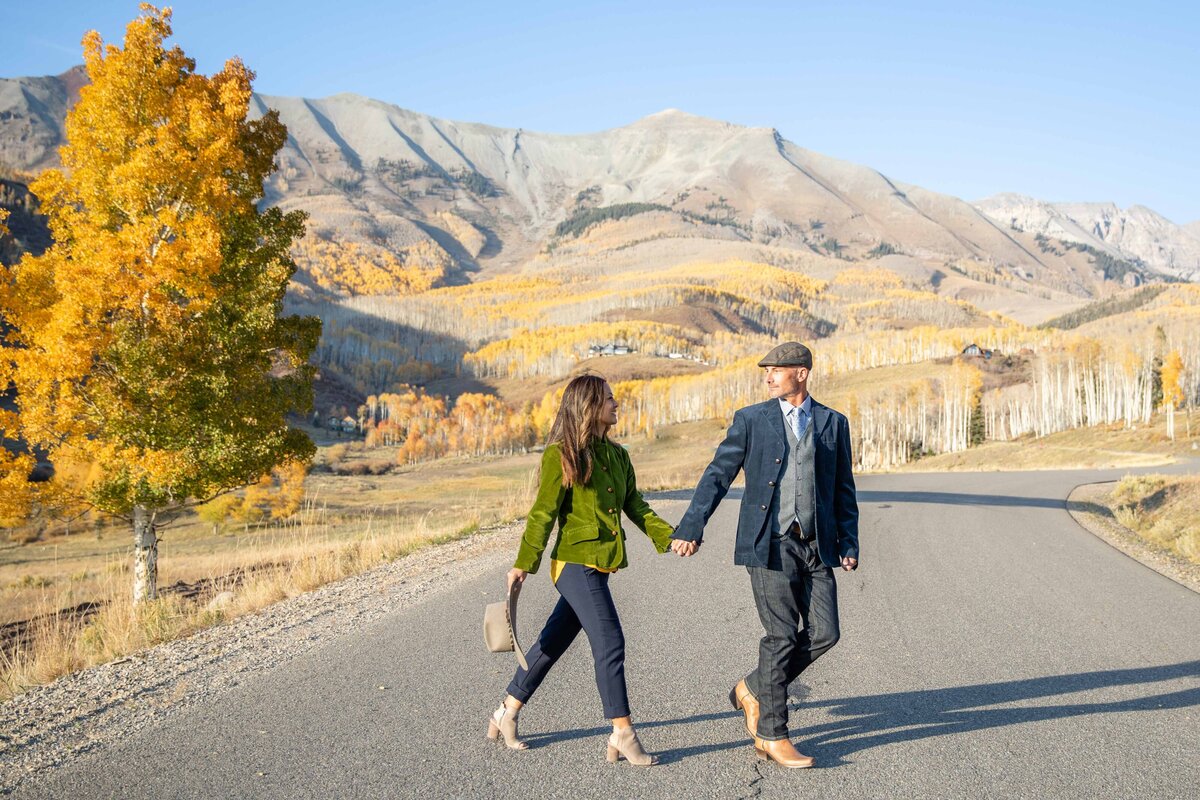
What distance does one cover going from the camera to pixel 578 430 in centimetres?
496

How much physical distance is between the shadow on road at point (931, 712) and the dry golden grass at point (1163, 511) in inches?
318

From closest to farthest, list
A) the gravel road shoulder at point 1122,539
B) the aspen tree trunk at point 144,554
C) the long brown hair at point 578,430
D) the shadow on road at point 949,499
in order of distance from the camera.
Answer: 1. the long brown hair at point 578,430
2. the gravel road shoulder at point 1122,539
3. the aspen tree trunk at point 144,554
4. the shadow on road at point 949,499

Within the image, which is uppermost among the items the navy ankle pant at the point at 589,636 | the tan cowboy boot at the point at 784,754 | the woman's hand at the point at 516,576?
the woman's hand at the point at 516,576

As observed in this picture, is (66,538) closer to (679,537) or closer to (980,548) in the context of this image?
(980,548)

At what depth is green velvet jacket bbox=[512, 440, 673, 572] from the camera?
4.96 m

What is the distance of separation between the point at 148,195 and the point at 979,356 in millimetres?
130855

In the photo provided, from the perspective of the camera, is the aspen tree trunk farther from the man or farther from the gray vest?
the gray vest

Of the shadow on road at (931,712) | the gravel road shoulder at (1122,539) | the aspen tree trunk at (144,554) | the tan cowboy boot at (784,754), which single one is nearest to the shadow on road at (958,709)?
the shadow on road at (931,712)

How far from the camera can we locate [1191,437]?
2581 inches

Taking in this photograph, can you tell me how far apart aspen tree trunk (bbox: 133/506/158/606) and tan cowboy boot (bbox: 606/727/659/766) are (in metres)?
11.8

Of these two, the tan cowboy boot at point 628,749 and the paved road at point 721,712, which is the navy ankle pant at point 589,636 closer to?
the tan cowboy boot at point 628,749

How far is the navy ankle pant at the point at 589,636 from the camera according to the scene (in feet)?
15.9

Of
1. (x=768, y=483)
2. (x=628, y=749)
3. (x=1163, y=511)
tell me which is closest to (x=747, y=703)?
(x=628, y=749)

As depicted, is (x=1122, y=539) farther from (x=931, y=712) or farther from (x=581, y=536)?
(x=581, y=536)
